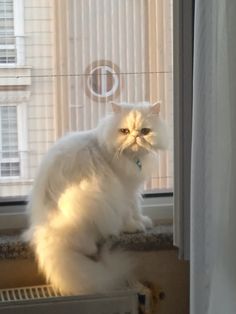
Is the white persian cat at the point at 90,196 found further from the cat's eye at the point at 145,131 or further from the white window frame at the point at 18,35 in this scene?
the white window frame at the point at 18,35

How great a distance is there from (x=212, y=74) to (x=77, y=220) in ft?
1.87

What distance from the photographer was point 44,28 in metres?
1.58

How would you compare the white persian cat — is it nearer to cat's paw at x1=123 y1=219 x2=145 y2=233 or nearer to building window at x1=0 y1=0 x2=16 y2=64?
cat's paw at x1=123 y1=219 x2=145 y2=233

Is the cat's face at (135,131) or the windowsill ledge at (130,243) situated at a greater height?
the cat's face at (135,131)

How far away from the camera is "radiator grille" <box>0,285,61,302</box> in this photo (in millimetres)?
1419

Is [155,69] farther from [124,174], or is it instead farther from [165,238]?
[165,238]

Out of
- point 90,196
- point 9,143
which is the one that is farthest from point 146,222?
point 9,143

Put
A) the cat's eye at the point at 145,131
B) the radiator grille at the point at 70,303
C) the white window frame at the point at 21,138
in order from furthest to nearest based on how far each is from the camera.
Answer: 1. the white window frame at the point at 21,138
2. the cat's eye at the point at 145,131
3. the radiator grille at the point at 70,303

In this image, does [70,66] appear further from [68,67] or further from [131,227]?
[131,227]

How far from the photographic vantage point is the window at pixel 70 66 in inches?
62.2

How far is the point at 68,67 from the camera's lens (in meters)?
1.61

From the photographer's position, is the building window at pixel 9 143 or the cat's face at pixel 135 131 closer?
the cat's face at pixel 135 131

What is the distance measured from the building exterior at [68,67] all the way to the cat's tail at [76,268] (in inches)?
11.7

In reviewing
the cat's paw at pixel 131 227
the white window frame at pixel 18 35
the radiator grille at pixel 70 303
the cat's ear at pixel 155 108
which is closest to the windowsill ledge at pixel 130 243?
the cat's paw at pixel 131 227
